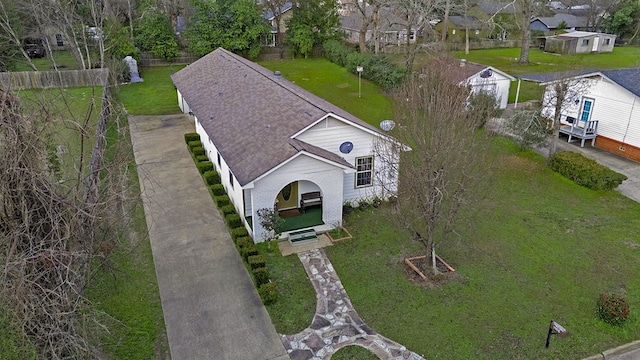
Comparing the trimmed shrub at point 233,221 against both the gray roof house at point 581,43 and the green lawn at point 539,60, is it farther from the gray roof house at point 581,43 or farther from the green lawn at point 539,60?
the gray roof house at point 581,43

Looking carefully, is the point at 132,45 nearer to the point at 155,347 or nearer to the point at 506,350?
the point at 155,347

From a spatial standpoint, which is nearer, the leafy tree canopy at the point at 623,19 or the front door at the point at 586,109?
the front door at the point at 586,109

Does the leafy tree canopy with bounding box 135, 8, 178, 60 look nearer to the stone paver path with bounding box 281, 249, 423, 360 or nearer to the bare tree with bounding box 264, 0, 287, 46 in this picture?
the bare tree with bounding box 264, 0, 287, 46

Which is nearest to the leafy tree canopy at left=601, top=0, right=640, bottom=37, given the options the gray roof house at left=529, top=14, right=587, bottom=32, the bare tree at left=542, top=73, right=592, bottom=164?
the gray roof house at left=529, top=14, right=587, bottom=32

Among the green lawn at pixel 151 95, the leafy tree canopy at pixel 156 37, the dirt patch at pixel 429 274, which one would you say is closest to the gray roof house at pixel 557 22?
the leafy tree canopy at pixel 156 37

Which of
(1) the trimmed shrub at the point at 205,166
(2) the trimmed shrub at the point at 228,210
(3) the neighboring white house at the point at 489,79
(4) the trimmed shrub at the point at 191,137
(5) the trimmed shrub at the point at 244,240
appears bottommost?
(5) the trimmed shrub at the point at 244,240

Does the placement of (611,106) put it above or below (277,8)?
below

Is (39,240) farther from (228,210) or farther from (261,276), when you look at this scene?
(228,210)

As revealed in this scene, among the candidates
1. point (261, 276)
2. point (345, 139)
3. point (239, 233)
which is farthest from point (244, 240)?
point (345, 139)
